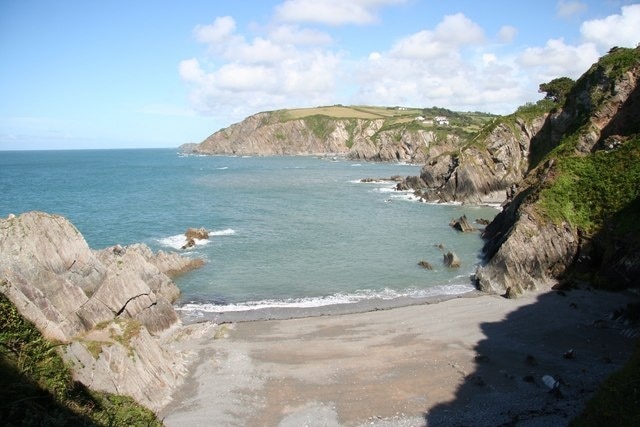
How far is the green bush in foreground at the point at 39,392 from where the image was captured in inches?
370

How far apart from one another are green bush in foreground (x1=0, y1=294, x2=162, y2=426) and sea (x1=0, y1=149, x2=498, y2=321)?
19.2 m

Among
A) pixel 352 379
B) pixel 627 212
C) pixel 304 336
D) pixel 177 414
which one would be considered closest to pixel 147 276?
pixel 304 336

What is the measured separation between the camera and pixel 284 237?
55156 mm

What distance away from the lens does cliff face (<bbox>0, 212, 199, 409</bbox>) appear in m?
19.0

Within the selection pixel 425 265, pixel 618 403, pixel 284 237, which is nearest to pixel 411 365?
pixel 618 403

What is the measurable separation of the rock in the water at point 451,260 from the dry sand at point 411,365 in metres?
9.89

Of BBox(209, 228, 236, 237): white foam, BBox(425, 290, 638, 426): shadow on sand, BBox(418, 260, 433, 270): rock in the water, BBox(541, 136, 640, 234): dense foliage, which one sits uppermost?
BBox(541, 136, 640, 234): dense foliage

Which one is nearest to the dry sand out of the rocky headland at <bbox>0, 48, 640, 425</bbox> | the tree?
the rocky headland at <bbox>0, 48, 640, 425</bbox>

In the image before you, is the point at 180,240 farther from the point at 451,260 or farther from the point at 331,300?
the point at 451,260

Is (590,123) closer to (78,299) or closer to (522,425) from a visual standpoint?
(522,425)

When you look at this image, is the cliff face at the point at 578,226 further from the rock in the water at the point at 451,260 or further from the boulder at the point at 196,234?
the boulder at the point at 196,234

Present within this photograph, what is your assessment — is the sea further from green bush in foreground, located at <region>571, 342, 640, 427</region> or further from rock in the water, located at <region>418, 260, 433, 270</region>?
green bush in foreground, located at <region>571, 342, 640, 427</region>

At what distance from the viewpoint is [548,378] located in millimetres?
21625

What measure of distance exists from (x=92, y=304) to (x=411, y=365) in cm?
1721
